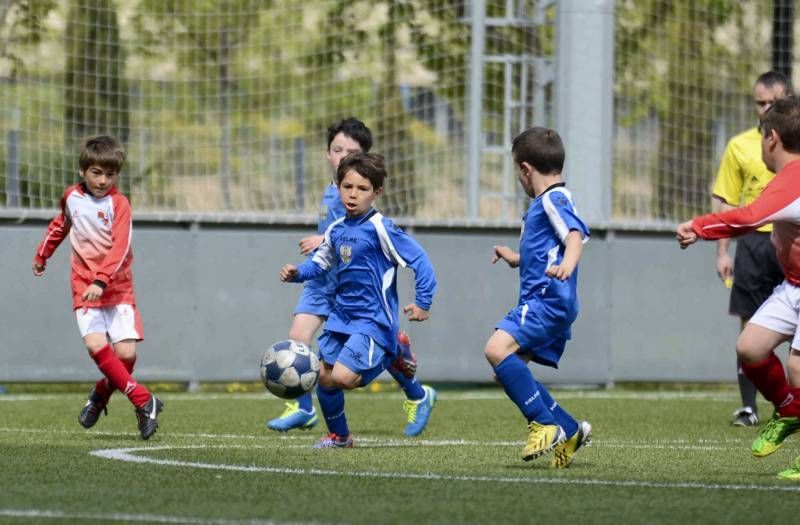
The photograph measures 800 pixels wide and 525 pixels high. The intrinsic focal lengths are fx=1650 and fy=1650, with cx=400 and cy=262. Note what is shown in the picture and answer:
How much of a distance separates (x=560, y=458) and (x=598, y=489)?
3.02 ft

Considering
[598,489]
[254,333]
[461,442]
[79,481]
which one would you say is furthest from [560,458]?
[254,333]

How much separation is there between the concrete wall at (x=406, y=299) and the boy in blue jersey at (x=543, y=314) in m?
6.30

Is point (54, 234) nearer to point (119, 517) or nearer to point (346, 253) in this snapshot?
point (346, 253)

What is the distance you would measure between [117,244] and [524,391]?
9.15 feet

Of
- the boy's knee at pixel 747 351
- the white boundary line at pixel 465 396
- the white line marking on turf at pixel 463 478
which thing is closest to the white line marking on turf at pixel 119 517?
the white line marking on turf at pixel 463 478

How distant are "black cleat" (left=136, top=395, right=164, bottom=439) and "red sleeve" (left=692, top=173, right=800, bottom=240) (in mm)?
3299

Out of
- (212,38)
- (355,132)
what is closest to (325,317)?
(355,132)

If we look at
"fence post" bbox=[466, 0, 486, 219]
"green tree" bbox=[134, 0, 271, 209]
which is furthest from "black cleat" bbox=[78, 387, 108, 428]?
"fence post" bbox=[466, 0, 486, 219]

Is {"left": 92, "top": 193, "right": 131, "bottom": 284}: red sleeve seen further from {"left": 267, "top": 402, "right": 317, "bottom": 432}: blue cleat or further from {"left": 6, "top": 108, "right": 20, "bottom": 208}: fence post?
{"left": 6, "top": 108, "right": 20, "bottom": 208}: fence post

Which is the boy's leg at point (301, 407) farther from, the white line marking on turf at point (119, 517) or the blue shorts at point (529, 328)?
the white line marking on turf at point (119, 517)

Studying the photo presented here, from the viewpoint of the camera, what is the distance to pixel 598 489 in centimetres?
642

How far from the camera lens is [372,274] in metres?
8.34

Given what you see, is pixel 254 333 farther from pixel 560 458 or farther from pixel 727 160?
pixel 560 458

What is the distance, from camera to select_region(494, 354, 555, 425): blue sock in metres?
7.30
